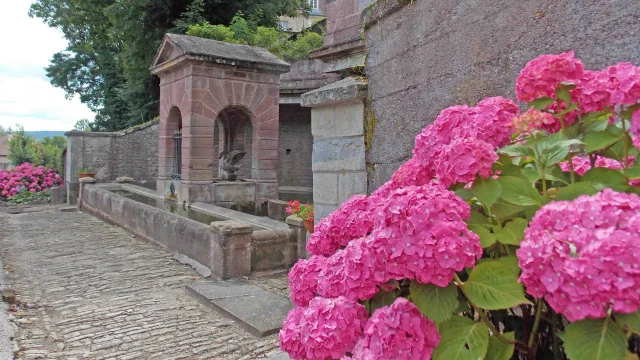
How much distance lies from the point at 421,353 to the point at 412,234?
0.27 metres

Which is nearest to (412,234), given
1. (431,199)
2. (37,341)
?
(431,199)

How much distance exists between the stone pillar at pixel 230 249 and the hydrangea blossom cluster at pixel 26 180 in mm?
13220

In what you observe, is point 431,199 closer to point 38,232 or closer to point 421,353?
point 421,353

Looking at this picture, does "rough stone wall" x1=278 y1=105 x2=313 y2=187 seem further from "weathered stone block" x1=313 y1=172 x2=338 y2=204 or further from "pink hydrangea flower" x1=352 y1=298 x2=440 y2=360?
"pink hydrangea flower" x1=352 y1=298 x2=440 y2=360

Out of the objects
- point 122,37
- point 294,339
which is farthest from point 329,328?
point 122,37

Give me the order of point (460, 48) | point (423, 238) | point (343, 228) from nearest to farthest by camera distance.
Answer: point (423, 238) → point (343, 228) → point (460, 48)

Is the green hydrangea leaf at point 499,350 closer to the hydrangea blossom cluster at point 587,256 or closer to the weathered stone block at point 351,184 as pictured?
the hydrangea blossom cluster at point 587,256

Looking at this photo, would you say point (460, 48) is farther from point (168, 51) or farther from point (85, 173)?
point (85, 173)

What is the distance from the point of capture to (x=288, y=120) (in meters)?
18.3

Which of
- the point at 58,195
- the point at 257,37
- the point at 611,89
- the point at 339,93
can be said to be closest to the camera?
the point at 611,89

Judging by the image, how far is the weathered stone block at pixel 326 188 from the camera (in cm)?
347

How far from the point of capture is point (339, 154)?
11.3ft

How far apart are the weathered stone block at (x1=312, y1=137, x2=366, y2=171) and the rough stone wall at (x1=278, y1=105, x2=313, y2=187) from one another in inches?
583

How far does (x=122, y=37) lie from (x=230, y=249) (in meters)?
16.3
